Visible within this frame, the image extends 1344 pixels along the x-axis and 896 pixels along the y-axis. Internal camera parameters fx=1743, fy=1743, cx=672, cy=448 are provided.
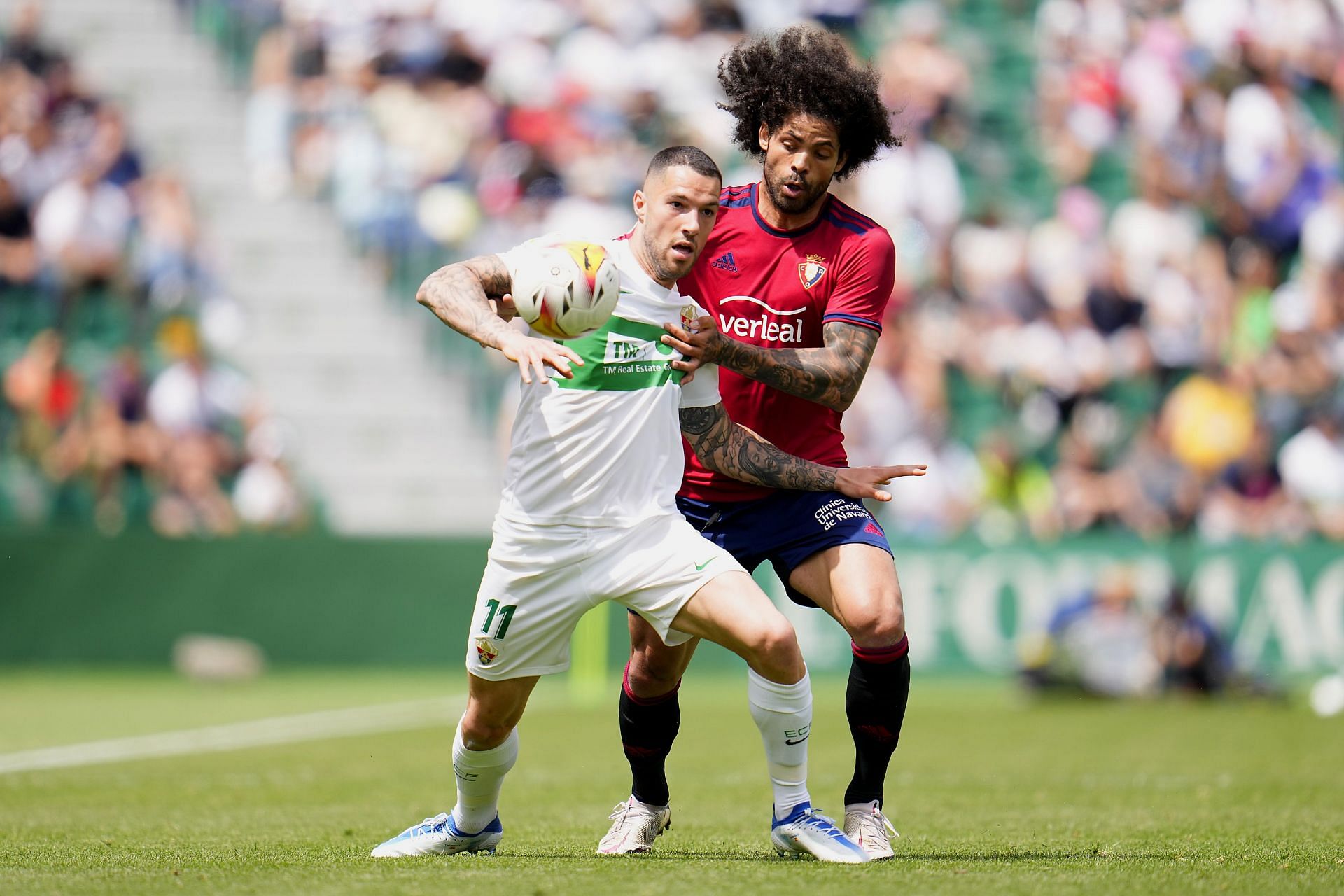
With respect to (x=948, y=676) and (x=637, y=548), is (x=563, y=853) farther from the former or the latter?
(x=948, y=676)

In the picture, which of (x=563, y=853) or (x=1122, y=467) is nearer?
(x=563, y=853)

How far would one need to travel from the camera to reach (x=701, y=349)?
237 inches

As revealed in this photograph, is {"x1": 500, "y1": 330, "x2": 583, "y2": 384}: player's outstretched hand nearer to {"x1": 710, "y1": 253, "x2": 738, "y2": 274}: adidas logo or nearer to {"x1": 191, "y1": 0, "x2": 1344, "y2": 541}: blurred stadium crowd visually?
{"x1": 710, "y1": 253, "x2": 738, "y2": 274}: adidas logo

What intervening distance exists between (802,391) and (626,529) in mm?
937

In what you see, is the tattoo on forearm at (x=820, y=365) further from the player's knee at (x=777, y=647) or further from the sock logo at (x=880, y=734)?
the sock logo at (x=880, y=734)

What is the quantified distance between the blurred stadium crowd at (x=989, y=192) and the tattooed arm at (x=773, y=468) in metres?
9.93

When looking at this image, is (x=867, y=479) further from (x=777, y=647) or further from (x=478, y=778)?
(x=478, y=778)

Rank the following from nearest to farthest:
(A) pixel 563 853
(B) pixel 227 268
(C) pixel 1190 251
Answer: (A) pixel 563 853 → (C) pixel 1190 251 → (B) pixel 227 268

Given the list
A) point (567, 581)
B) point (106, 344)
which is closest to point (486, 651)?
point (567, 581)

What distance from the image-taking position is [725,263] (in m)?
6.84

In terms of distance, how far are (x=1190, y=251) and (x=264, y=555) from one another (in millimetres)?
9828

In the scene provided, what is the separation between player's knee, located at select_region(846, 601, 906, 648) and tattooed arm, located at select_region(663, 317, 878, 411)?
2.53 feet

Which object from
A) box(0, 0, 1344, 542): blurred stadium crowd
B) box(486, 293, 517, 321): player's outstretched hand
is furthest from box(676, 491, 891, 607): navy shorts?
box(0, 0, 1344, 542): blurred stadium crowd

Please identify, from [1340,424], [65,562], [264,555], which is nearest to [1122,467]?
[1340,424]
